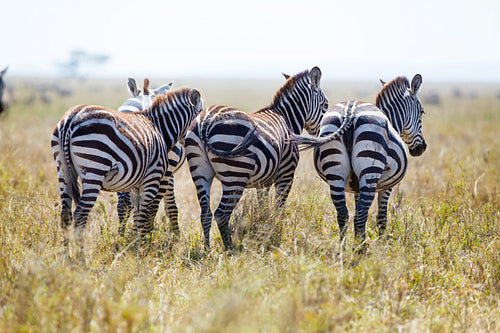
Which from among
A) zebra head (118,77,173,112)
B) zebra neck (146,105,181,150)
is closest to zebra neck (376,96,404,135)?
zebra neck (146,105,181,150)

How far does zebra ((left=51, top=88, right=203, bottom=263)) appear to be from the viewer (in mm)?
4230

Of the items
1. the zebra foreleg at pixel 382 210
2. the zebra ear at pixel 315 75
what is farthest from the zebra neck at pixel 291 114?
the zebra foreleg at pixel 382 210

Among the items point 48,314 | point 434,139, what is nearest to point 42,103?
point 434,139

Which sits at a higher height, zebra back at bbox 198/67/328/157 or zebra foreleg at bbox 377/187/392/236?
zebra back at bbox 198/67/328/157

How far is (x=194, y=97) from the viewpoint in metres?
5.93

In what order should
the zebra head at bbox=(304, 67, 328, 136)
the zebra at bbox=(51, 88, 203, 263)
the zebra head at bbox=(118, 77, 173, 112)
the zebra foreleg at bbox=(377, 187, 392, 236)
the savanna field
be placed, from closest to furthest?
the savanna field, the zebra at bbox=(51, 88, 203, 263), the zebra foreleg at bbox=(377, 187, 392, 236), the zebra head at bbox=(304, 67, 328, 136), the zebra head at bbox=(118, 77, 173, 112)

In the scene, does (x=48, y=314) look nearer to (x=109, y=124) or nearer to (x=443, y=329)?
(x=109, y=124)

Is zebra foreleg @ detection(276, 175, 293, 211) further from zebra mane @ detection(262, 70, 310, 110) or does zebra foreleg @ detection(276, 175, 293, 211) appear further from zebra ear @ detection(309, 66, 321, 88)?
zebra ear @ detection(309, 66, 321, 88)

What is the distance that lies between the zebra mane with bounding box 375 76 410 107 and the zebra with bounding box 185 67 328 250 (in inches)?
52.8

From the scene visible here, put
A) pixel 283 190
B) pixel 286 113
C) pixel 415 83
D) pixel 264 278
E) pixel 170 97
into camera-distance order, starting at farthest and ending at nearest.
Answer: pixel 286 113, pixel 415 83, pixel 170 97, pixel 283 190, pixel 264 278

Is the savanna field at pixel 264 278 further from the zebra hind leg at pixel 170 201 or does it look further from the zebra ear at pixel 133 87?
the zebra ear at pixel 133 87

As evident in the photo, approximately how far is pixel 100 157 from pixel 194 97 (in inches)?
80.2

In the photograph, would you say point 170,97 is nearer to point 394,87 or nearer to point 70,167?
point 70,167

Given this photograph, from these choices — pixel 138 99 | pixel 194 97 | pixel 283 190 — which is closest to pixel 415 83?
pixel 283 190
